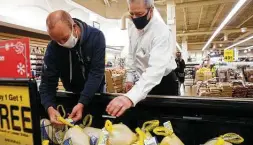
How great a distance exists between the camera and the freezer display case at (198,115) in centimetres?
114

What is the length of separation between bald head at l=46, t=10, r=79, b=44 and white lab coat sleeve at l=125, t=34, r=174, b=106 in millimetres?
499

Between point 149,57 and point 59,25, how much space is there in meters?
0.61

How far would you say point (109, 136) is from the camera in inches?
45.4

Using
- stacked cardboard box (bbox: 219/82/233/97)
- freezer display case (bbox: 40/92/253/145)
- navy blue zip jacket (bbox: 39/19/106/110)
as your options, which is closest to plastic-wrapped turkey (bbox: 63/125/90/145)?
freezer display case (bbox: 40/92/253/145)

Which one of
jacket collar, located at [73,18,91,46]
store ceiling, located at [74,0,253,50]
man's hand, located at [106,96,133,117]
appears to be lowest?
man's hand, located at [106,96,133,117]

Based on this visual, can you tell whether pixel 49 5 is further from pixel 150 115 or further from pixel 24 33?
pixel 150 115

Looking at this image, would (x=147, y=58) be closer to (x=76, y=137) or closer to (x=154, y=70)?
(x=154, y=70)

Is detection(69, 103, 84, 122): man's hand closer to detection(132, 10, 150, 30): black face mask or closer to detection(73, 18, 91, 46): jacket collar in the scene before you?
detection(73, 18, 91, 46): jacket collar

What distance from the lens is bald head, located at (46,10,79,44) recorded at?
140cm

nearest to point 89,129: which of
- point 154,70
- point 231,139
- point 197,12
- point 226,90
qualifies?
point 154,70

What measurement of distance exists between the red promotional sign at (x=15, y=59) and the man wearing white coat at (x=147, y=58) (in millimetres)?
430

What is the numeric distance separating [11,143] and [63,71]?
63cm

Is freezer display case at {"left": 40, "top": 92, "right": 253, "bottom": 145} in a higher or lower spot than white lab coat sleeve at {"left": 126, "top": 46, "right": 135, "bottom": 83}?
lower

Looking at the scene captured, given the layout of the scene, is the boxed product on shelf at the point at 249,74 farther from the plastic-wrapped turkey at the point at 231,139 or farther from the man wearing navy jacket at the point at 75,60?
the plastic-wrapped turkey at the point at 231,139
